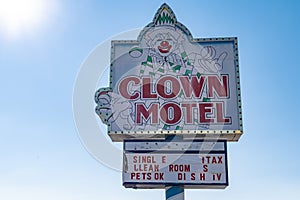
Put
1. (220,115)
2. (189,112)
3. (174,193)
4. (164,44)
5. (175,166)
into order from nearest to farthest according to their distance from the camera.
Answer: (174,193), (175,166), (220,115), (189,112), (164,44)

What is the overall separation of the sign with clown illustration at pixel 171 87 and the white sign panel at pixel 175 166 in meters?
0.27

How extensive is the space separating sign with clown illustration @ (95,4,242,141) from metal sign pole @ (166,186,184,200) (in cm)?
99

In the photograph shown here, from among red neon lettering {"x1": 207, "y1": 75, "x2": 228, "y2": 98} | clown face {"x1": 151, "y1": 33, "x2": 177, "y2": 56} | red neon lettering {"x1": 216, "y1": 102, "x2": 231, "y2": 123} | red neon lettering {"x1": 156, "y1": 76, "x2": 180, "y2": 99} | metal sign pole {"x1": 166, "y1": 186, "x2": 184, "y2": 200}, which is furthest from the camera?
clown face {"x1": 151, "y1": 33, "x2": 177, "y2": 56}

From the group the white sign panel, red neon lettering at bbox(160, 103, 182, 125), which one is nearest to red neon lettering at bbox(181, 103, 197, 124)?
red neon lettering at bbox(160, 103, 182, 125)

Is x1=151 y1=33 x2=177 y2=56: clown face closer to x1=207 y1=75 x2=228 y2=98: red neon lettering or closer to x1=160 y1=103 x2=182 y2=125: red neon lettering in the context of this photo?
x1=207 y1=75 x2=228 y2=98: red neon lettering

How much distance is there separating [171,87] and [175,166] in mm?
1595

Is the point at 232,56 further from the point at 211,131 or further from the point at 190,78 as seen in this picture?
the point at 211,131

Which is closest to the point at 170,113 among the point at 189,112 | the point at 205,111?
the point at 189,112

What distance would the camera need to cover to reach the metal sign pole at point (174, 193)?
809 cm

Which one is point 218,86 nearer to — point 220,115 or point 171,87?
point 220,115

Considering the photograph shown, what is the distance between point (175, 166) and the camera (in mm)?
8219

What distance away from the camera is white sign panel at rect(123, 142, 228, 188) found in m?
8.11

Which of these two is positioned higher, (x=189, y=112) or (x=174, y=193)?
(x=189, y=112)

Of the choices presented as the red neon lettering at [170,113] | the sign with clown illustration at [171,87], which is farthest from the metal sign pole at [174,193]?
the red neon lettering at [170,113]
